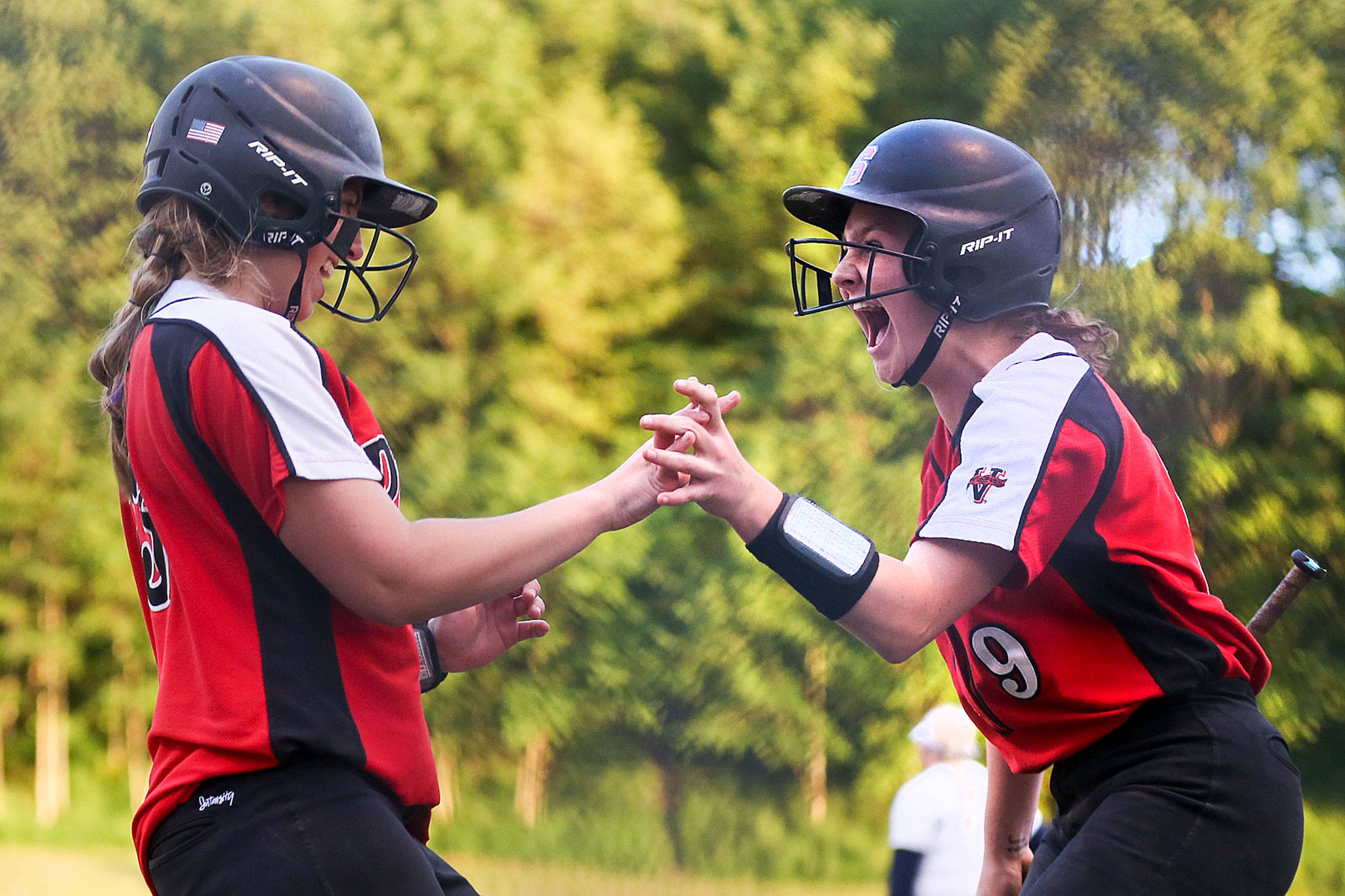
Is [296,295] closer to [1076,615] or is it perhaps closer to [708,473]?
Result: [708,473]

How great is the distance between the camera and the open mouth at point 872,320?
270 centimetres

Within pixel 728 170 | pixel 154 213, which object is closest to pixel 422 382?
pixel 728 170

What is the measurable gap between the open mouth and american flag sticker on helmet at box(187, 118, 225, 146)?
136 centimetres

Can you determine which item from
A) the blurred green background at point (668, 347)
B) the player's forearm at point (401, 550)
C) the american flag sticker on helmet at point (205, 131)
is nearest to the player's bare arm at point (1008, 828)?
the player's forearm at point (401, 550)

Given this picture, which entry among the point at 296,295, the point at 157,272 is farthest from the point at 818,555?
the point at 157,272

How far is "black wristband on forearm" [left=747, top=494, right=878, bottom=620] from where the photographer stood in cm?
207

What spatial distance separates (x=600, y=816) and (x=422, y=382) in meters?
4.16

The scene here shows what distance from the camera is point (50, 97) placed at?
10.7 metres

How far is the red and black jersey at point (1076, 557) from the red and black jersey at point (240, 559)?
104 centimetres

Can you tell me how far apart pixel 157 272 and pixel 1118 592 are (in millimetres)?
Result: 1820

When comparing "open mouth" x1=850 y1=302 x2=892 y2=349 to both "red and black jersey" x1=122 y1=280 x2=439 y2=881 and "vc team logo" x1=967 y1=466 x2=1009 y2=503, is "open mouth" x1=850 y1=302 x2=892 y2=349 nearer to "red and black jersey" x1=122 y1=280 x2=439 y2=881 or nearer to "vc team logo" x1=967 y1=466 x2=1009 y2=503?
"vc team logo" x1=967 y1=466 x2=1009 y2=503

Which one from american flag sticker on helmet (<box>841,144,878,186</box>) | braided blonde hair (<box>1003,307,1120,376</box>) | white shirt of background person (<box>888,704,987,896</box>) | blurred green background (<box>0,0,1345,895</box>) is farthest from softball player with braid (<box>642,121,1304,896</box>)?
blurred green background (<box>0,0,1345,895</box>)

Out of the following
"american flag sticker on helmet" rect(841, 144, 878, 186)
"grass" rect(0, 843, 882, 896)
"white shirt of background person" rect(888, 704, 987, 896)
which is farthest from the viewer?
"grass" rect(0, 843, 882, 896)

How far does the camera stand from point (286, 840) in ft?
5.86
